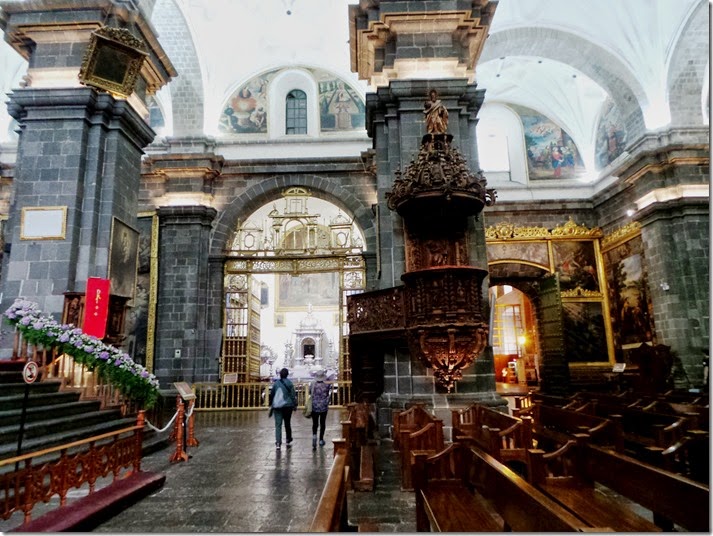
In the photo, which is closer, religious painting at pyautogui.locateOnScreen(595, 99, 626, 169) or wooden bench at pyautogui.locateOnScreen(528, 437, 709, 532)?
wooden bench at pyautogui.locateOnScreen(528, 437, 709, 532)

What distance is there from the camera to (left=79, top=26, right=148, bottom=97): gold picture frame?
305 inches

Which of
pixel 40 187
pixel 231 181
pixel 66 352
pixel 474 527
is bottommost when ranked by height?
pixel 474 527

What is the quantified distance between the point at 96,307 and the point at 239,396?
6289 millimetres

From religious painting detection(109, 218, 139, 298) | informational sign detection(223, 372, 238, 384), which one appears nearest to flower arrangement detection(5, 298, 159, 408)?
religious painting detection(109, 218, 139, 298)

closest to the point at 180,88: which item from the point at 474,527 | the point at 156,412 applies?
the point at 156,412

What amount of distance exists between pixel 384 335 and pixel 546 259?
10.1m

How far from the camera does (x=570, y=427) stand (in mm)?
5266

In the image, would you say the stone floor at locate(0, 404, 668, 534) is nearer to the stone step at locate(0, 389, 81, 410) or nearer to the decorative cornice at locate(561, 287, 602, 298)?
the stone step at locate(0, 389, 81, 410)

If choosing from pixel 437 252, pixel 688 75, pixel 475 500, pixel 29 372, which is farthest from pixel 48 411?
pixel 688 75

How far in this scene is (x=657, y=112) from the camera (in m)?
12.7

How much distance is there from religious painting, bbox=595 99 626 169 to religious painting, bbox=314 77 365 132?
7981 mm

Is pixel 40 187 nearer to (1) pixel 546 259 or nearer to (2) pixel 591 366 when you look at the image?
(1) pixel 546 259

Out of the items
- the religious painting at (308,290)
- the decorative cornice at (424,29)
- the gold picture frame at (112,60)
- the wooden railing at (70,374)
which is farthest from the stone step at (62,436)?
the religious painting at (308,290)

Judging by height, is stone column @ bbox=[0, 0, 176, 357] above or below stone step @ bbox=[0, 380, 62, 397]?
above
